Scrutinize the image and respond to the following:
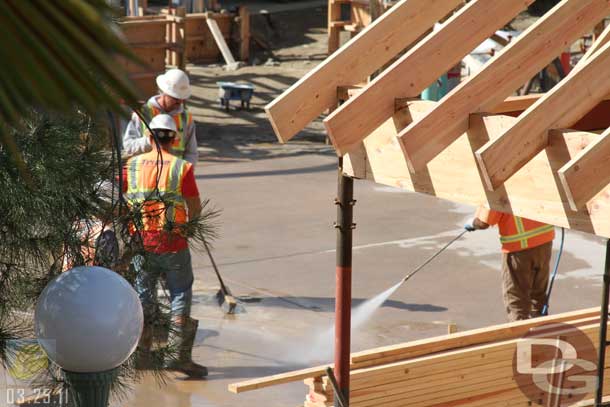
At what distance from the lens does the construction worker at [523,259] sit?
23.5 feet

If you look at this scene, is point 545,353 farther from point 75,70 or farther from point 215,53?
point 215,53

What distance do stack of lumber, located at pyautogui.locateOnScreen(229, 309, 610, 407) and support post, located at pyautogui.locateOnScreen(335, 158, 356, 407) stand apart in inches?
28.6

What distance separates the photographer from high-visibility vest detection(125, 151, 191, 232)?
13.9 feet

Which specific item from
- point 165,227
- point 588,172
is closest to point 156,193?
point 165,227

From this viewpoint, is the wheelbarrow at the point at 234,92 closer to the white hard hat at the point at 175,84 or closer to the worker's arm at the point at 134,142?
the white hard hat at the point at 175,84

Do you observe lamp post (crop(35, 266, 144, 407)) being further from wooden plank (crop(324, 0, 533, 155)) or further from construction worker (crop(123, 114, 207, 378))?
wooden plank (crop(324, 0, 533, 155))

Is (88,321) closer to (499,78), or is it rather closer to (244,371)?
(499,78)

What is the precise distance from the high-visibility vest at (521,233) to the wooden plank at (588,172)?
396 centimetres

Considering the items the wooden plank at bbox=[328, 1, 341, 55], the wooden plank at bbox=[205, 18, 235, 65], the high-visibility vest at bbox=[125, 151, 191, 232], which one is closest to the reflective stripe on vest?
the high-visibility vest at bbox=[125, 151, 191, 232]

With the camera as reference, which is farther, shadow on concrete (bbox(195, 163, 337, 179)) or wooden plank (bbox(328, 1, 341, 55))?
wooden plank (bbox(328, 1, 341, 55))

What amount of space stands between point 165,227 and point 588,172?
6.29 feet

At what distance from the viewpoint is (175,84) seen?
8516 mm

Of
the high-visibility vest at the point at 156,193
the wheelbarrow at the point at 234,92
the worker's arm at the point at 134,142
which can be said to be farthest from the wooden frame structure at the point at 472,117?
the wheelbarrow at the point at 234,92

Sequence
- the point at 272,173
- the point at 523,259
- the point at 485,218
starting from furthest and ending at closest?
the point at 272,173, the point at 485,218, the point at 523,259
